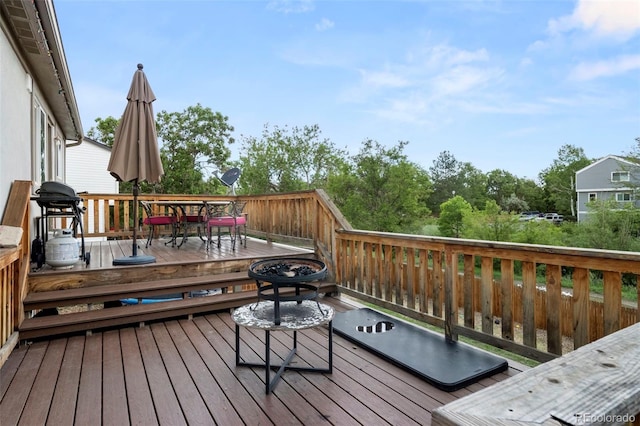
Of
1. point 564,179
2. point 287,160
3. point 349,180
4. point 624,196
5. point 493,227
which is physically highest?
point 287,160

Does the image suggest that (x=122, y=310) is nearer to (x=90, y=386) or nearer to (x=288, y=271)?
(x=90, y=386)

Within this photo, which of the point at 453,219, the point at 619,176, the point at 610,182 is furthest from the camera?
the point at 610,182

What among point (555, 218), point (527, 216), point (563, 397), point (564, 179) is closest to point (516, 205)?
point (555, 218)

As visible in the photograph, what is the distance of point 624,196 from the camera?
1770cm

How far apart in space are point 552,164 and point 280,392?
125 feet

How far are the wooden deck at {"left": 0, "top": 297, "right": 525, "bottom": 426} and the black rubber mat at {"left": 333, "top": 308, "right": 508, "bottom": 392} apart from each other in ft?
0.21

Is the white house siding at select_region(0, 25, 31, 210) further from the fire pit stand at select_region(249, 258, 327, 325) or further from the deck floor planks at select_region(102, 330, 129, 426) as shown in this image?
the fire pit stand at select_region(249, 258, 327, 325)

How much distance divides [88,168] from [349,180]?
10399 mm

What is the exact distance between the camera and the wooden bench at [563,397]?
53 cm

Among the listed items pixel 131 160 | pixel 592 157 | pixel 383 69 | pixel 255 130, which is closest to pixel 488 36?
pixel 383 69

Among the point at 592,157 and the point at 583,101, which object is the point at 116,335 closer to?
the point at 583,101

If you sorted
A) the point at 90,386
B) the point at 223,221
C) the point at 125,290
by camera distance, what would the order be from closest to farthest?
the point at 90,386
the point at 125,290
the point at 223,221

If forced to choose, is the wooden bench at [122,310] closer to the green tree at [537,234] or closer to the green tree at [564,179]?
the green tree at [537,234]

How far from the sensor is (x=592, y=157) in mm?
29172
